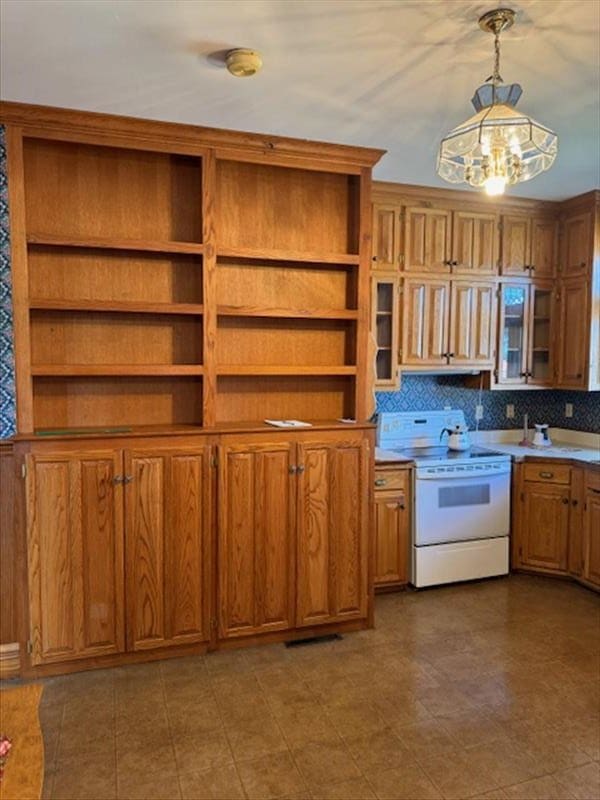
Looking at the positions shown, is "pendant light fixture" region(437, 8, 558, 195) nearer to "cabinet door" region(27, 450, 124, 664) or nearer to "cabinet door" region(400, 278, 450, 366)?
"cabinet door" region(400, 278, 450, 366)

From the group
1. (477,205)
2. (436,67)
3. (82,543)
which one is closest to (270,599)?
(82,543)

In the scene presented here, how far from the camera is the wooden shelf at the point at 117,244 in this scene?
2818 millimetres

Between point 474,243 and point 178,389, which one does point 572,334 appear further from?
point 178,389

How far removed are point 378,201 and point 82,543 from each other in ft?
8.90

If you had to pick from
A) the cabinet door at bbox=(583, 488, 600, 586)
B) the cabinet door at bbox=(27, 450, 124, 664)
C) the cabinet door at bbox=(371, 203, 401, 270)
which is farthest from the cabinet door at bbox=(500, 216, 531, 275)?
the cabinet door at bbox=(27, 450, 124, 664)

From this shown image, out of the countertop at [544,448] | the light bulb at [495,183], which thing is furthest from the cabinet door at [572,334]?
the light bulb at [495,183]

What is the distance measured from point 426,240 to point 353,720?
2913 millimetres

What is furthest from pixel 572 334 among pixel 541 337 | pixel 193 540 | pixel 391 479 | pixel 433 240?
pixel 193 540

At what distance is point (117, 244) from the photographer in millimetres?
2912

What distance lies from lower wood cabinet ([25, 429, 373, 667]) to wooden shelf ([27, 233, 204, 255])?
3.14ft

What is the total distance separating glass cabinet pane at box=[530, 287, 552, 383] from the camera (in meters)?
4.40

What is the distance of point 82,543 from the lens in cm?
283

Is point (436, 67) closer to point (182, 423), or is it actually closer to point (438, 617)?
point (182, 423)

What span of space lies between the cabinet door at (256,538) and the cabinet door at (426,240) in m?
1.70
